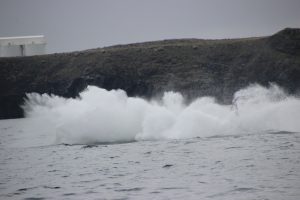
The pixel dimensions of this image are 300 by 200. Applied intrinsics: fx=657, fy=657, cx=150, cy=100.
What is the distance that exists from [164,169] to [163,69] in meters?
86.1

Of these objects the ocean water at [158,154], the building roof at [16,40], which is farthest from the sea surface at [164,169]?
the building roof at [16,40]

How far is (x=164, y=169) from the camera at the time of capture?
993 inches

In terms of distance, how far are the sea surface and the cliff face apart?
51.7m

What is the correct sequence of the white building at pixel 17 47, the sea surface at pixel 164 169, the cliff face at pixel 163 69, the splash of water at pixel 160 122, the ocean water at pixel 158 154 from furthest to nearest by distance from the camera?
the white building at pixel 17 47 < the cliff face at pixel 163 69 < the splash of water at pixel 160 122 < the ocean water at pixel 158 154 < the sea surface at pixel 164 169

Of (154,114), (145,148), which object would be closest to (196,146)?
(145,148)

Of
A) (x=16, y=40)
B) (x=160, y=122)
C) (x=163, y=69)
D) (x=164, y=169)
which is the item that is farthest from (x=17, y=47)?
(x=164, y=169)

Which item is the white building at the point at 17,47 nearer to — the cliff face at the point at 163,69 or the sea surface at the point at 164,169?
the cliff face at the point at 163,69

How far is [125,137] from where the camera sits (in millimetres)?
38719

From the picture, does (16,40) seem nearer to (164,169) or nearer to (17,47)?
(17,47)

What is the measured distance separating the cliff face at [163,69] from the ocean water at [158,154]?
44799 millimetres

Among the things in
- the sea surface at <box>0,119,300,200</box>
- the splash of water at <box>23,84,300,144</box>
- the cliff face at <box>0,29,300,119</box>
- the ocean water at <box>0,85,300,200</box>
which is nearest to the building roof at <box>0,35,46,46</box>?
the cliff face at <box>0,29,300,119</box>

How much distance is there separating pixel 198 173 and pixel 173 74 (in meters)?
83.7

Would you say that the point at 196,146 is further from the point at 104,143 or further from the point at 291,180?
the point at 291,180

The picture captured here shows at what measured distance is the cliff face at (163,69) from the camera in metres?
93.8
